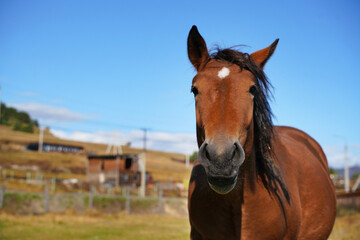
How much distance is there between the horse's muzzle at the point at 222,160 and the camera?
7.51ft

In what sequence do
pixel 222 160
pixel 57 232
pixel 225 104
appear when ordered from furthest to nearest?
pixel 57 232 < pixel 225 104 < pixel 222 160

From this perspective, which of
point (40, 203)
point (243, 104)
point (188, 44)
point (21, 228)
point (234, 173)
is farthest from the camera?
point (40, 203)

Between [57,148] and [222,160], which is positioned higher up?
[57,148]

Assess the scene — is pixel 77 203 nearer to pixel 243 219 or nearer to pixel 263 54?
pixel 243 219

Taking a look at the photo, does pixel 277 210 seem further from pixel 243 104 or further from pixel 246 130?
pixel 243 104

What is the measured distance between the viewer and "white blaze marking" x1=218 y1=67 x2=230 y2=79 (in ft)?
9.02

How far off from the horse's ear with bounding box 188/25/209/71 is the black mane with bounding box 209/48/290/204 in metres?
0.08

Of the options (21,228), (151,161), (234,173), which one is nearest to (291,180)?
(234,173)

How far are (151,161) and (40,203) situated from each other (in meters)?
67.2

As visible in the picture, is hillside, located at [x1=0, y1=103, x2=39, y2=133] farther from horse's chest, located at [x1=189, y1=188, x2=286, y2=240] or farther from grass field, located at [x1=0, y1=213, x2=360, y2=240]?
horse's chest, located at [x1=189, y1=188, x2=286, y2=240]

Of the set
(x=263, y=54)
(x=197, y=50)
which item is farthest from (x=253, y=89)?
(x=197, y=50)

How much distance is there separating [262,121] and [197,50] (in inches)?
34.2

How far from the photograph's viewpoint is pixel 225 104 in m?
2.60

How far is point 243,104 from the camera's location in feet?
8.73
